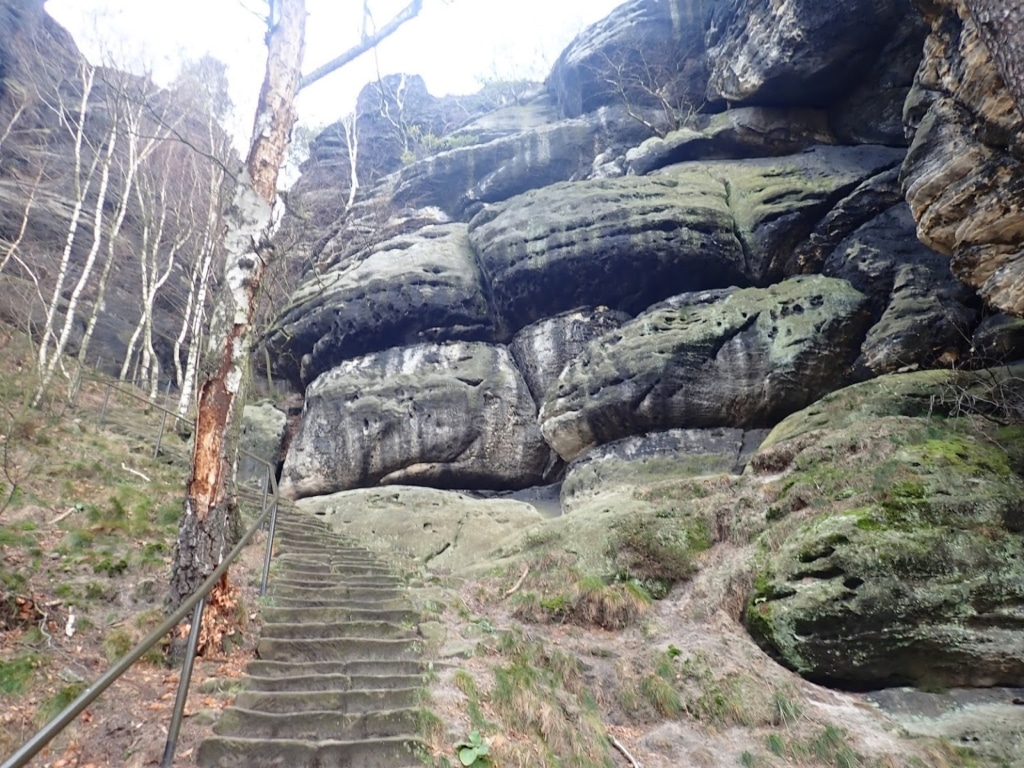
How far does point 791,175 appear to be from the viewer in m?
14.8

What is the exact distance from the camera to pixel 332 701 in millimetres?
4379

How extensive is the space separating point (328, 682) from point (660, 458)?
8971 millimetres

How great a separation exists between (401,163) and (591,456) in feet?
68.1

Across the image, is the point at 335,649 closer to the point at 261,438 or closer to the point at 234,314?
the point at 234,314

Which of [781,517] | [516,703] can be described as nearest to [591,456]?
[781,517]

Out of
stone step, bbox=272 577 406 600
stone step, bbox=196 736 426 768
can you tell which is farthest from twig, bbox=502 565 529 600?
stone step, bbox=196 736 426 768

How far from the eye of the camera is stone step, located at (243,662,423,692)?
449 centimetres

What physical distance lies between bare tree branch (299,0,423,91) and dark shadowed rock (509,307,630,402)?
9402mm

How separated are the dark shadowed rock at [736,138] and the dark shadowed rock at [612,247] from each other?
6.11ft

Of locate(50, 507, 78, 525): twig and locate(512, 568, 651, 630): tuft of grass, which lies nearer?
locate(50, 507, 78, 525): twig

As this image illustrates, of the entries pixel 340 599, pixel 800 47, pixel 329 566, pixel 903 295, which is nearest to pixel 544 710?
pixel 340 599

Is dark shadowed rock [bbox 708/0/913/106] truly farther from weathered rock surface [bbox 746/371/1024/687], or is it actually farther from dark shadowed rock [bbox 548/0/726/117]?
weathered rock surface [bbox 746/371/1024/687]

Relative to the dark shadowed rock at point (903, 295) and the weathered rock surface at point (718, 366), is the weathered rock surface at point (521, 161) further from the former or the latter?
the dark shadowed rock at point (903, 295)

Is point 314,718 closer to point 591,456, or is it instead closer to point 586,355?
point 591,456
